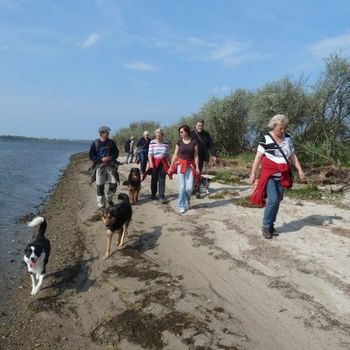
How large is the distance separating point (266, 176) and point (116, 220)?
258cm

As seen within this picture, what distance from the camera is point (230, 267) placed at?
6359 millimetres

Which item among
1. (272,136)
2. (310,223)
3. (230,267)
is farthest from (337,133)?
(230,267)

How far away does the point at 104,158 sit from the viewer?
31.7ft

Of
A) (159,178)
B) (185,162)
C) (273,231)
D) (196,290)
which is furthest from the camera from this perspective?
(159,178)

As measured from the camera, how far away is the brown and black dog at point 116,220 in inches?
286

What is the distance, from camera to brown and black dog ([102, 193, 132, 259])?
7.25 metres

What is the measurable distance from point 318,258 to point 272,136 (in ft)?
6.87

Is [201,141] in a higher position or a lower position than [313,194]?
higher

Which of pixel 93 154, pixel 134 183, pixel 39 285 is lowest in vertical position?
pixel 39 285

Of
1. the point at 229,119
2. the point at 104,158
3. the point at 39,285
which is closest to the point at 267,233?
the point at 39,285

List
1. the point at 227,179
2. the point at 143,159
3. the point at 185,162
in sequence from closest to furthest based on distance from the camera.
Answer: the point at 185,162 → the point at 227,179 → the point at 143,159

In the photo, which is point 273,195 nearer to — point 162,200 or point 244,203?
point 244,203

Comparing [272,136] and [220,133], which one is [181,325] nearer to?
[272,136]

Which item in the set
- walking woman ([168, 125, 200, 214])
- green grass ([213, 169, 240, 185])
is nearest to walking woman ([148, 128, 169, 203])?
walking woman ([168, 125, 200, 214])
